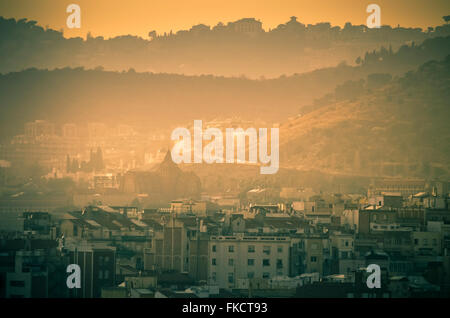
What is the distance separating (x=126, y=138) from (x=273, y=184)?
59.3 m

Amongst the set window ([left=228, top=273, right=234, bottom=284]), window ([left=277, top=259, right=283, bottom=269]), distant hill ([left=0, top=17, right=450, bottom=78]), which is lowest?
window ([left=228, top=273, right=234, bottom=284])

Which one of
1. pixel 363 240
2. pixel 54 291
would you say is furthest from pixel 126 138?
pixel 54 291

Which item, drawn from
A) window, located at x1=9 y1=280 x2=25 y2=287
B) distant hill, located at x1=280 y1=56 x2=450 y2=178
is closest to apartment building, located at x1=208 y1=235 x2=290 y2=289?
window, located at x1=9 y1=280 x2=25 y2=287

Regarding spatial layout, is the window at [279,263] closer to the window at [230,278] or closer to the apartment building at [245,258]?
the apartment building at [245,258]

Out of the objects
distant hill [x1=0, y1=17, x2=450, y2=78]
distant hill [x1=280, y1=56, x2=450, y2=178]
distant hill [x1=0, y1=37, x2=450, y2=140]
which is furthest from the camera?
distant hill [x1=0, y1=17, x2=450, y2=78]

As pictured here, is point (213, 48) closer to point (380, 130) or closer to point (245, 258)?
point (380, 130)

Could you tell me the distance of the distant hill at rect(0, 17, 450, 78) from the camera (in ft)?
551

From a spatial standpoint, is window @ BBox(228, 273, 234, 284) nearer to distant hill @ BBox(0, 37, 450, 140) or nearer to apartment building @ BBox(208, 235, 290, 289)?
apartment building @ BBox(208, 235, 290, 289)

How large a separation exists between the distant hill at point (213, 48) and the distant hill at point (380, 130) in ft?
105

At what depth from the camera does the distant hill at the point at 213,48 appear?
168 m

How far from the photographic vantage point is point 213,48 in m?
197

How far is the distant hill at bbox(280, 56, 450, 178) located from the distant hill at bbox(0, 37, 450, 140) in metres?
22.7

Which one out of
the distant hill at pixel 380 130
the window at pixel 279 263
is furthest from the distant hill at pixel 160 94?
the window at pixel 279 263

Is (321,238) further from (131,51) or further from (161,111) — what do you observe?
(131,51)
